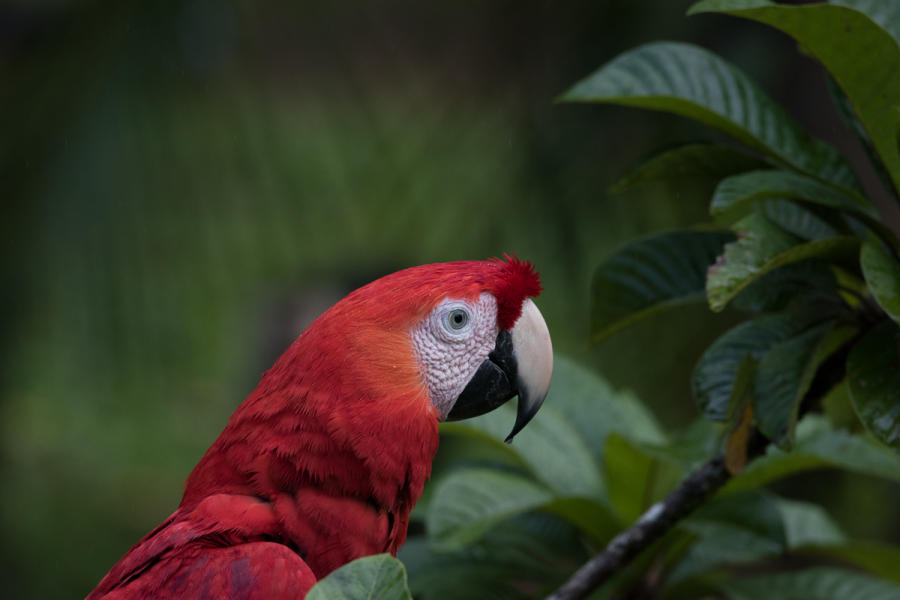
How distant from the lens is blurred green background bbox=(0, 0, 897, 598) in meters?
1.50

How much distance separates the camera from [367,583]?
1.56ft

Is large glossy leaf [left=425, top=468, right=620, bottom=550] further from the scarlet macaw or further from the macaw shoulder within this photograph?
the macaw shoulder

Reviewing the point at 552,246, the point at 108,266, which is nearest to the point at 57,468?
the point at 108,266

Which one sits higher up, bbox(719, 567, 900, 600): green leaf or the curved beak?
the curved beak

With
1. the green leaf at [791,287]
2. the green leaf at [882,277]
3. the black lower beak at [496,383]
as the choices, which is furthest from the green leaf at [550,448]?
the green leaf at [882,277]

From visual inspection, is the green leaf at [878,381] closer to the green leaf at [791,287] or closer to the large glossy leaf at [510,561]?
the green leaf at [791,287]

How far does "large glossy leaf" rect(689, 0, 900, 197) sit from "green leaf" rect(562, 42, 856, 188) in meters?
0.07

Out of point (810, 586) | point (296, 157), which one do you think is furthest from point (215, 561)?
point (296, 157)

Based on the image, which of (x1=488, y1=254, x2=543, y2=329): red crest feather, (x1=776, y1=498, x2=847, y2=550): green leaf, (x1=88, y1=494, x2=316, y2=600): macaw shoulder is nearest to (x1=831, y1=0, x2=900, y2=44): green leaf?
(x1=488, y1=254, x2=543, y2=329): red crest feather

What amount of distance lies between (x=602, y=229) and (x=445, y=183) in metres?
0.37

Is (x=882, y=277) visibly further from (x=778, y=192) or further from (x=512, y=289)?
(x=512, y=289)

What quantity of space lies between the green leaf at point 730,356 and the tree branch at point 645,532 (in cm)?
5

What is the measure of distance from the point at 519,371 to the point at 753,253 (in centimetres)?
27

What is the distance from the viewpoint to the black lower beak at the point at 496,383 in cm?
82
